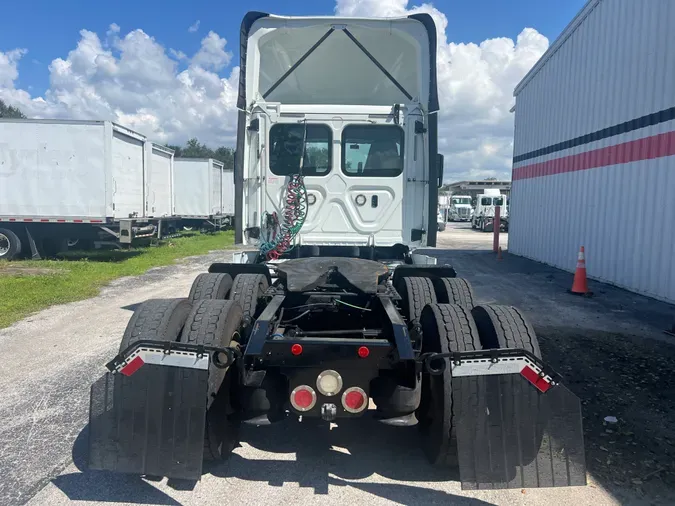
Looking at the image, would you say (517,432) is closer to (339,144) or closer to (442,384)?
(442,384)

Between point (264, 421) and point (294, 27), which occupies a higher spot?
point (294, 27)

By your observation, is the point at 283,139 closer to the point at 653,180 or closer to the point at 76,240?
the point at 653,180

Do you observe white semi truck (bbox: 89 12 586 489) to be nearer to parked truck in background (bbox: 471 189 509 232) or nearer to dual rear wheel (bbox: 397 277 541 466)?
dual rear wheel (bbox: 397 277 541 466)

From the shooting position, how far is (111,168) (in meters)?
14.1

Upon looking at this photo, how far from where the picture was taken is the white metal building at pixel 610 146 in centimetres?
915

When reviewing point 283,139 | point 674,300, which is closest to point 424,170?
point 283,139

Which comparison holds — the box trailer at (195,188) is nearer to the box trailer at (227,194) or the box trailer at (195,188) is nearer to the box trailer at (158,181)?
the box trailer at (227,194)

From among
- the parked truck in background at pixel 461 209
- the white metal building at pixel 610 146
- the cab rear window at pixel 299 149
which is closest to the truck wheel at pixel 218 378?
the cab rear window at pixel 299 149

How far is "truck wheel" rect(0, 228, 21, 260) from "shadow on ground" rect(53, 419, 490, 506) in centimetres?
1268

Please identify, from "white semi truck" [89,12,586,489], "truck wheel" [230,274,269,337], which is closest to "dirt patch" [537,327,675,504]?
"white semi truck" [89,12,586,489]

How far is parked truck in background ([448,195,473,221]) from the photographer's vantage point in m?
48.6

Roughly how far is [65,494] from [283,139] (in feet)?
14.8

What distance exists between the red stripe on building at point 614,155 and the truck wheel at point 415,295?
6.70m

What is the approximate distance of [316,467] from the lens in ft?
11.6
